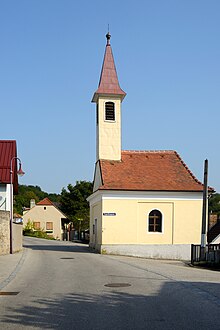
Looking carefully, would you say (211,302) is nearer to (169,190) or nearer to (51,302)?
(51,302)

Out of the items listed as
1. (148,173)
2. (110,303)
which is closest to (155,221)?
(148,173)

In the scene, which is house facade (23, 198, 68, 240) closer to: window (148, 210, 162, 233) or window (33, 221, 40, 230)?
window (33, 221, 40, 230)

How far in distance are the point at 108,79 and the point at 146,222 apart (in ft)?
38.4

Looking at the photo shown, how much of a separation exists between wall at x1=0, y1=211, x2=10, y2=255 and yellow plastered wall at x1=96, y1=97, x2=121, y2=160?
A: 9.51 metres

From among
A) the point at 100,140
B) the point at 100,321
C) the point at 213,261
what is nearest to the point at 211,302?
the point at 100,321

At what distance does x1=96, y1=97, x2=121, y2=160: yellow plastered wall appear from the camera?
1443 inches

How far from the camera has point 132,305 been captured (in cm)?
1069

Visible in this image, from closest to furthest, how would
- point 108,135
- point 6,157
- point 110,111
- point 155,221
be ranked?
point 155,221, point 108,135, point 110,111, point 6,157

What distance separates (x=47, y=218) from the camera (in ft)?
268

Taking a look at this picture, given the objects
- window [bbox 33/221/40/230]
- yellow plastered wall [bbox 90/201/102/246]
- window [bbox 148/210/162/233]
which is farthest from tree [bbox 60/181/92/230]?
window [bbox 148/210/162/233]

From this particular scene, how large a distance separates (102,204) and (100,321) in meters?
23.6

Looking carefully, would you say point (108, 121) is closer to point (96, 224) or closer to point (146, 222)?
point (96, 224)

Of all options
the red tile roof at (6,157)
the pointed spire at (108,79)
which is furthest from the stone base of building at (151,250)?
the pointed spire at (108,79)

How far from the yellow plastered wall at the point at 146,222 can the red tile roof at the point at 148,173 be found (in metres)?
1.02
